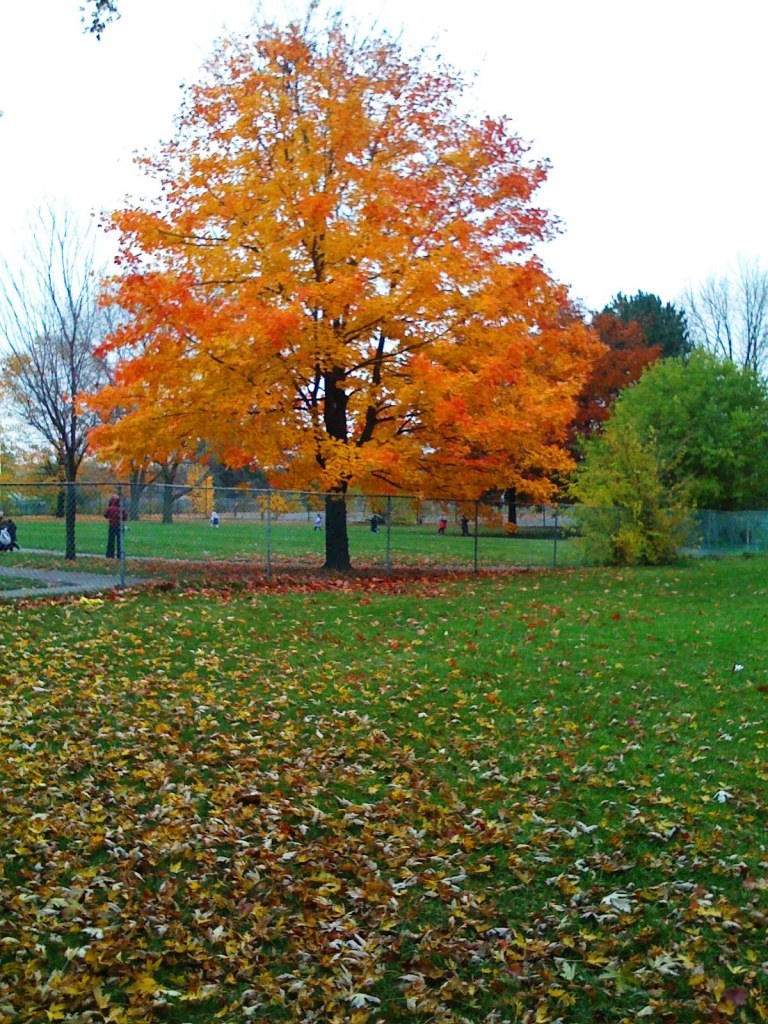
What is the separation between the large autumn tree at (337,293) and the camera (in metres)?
16.6

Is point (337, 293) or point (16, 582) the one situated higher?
point (337, 293)

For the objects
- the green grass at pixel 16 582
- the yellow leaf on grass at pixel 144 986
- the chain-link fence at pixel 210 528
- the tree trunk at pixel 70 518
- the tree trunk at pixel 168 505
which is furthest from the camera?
the tree trunk at pixel 168 505

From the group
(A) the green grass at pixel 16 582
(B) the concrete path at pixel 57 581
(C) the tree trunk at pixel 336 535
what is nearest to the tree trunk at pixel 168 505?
(B) the concrete path at pixel 57 581

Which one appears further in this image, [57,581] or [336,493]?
[336,493]

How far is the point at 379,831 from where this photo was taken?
569 centimetres

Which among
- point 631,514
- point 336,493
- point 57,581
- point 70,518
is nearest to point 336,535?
point 336,493

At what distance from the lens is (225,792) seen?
6184 mm

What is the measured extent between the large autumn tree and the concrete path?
7.36 feet

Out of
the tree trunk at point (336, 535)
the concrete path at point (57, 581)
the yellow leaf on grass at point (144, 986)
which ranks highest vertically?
the tree trunk at point (336, 535)

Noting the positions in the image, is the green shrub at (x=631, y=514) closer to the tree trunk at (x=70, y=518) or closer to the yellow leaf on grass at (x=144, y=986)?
the tree trunk at (x=70, y=518)

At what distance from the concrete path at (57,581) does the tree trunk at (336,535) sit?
4231 millimetres

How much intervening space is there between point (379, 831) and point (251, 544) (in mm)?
19465

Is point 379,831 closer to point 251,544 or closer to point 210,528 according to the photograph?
point 210,528

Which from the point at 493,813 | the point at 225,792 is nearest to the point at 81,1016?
the point at 225,792
